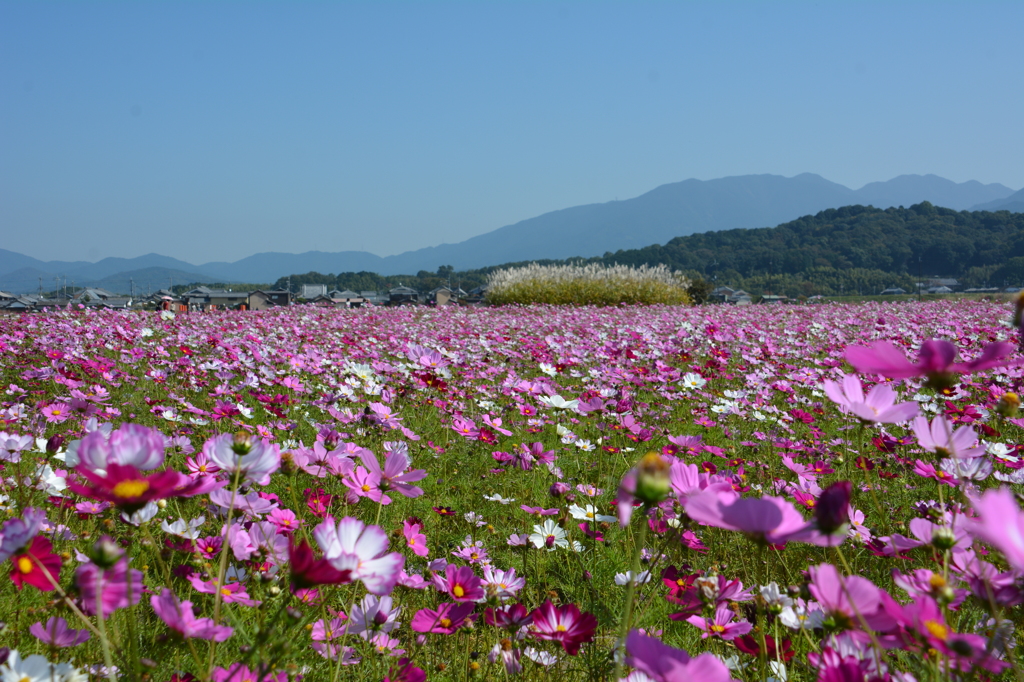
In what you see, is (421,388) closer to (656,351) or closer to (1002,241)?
(656,351)

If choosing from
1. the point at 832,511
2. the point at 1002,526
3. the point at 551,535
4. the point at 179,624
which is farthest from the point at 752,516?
the point at 551,535

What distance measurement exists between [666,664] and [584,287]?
15.9m

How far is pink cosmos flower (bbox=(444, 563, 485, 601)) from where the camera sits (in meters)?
0.90

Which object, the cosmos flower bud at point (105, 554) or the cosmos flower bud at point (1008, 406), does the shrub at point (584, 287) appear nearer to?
the cosmos flower bud at point (1008, 406)

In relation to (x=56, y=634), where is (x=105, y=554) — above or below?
above

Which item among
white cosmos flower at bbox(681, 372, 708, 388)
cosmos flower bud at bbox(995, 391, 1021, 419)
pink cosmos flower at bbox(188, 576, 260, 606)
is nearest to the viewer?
cosmos flower bud at bbox(995, 391, 1021, 419)

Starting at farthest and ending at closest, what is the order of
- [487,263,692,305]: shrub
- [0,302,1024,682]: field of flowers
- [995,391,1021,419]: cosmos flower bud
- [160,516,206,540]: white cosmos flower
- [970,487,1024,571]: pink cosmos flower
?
[487,263,692,305]: shrub
[160,516,206,540]: white cosmos flower
[995,391,1021,419]: cosmos flower bud
[0,302,1024,682]: field of flowers
[970,487,1024,571]: pink cosmos flower

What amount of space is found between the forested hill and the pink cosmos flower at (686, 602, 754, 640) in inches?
3050

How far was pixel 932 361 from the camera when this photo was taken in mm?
511

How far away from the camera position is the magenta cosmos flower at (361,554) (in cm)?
55

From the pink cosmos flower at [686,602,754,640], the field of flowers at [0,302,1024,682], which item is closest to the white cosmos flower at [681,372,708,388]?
the field of flowers at [0,302,1024,682]

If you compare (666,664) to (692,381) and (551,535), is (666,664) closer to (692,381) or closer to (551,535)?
(551,535)

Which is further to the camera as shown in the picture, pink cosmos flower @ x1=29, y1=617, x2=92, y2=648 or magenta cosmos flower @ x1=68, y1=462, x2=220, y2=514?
pink cosmos flower @ x1=29, y1=617, x2=92, y2=648

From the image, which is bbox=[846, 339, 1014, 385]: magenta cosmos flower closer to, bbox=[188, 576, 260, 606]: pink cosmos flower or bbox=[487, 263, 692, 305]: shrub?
bbox=[188, 576, 260, 606]: pink cosmos flower
